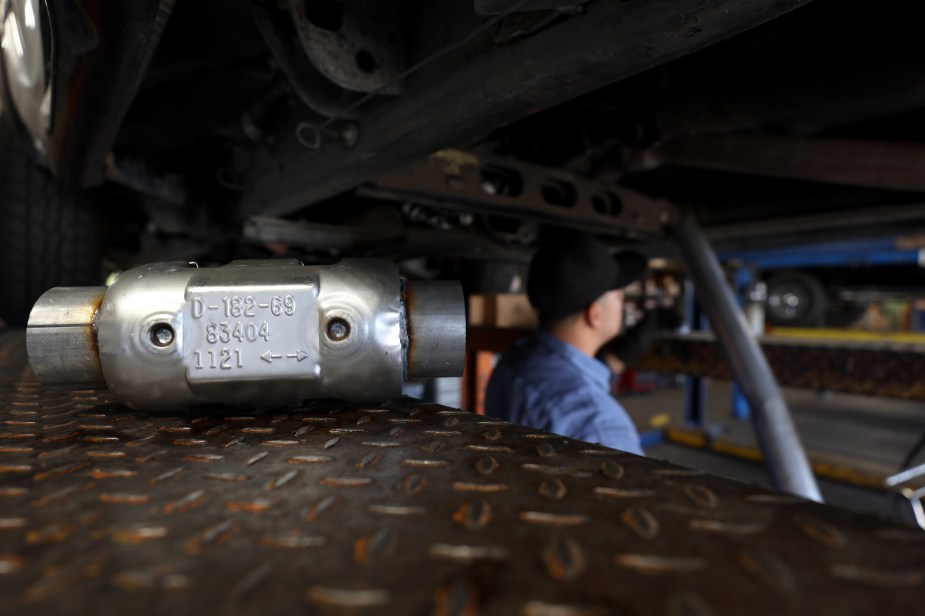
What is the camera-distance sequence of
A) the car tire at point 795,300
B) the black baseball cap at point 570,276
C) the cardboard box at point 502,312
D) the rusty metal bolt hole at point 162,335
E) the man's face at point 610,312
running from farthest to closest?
the car tire at point 795,300, the cardboard box at point 502,312, the man's face at point 610,312, the black baseball cap at point 570,276, the rusty metal bolt hole at point 162,335

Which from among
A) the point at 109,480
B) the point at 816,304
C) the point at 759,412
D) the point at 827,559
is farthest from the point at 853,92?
the point at 816,304

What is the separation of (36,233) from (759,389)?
272cm

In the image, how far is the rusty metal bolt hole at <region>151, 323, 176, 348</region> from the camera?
2.33ft

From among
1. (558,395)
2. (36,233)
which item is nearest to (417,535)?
(558,395)

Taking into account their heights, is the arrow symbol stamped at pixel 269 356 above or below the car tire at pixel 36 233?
below

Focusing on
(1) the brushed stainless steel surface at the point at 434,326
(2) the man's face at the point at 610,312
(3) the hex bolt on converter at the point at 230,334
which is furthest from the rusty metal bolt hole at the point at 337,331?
(2) the man's face at the point at 610,312

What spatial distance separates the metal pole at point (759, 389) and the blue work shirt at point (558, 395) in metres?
0.66

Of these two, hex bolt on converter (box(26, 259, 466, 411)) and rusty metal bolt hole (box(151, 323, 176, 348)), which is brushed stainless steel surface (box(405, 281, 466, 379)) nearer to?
hex bolt on converter (box(26, 259, 466, 411))

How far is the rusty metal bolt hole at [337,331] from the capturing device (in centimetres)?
73

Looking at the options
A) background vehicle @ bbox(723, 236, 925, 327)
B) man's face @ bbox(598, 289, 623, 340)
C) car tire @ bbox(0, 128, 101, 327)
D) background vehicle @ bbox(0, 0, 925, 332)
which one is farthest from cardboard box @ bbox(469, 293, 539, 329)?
background vehicle @ bbox(723, 236, 925, 327)

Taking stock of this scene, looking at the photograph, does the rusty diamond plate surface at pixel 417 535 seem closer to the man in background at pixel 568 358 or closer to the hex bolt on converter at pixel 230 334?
the hex bolt on converter at pixel 230 334

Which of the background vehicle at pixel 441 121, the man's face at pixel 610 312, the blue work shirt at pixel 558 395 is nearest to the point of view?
the background vehicle at pixel 441 121

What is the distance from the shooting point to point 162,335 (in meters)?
0.72

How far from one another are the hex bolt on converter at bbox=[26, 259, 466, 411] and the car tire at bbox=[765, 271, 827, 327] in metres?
7.82
